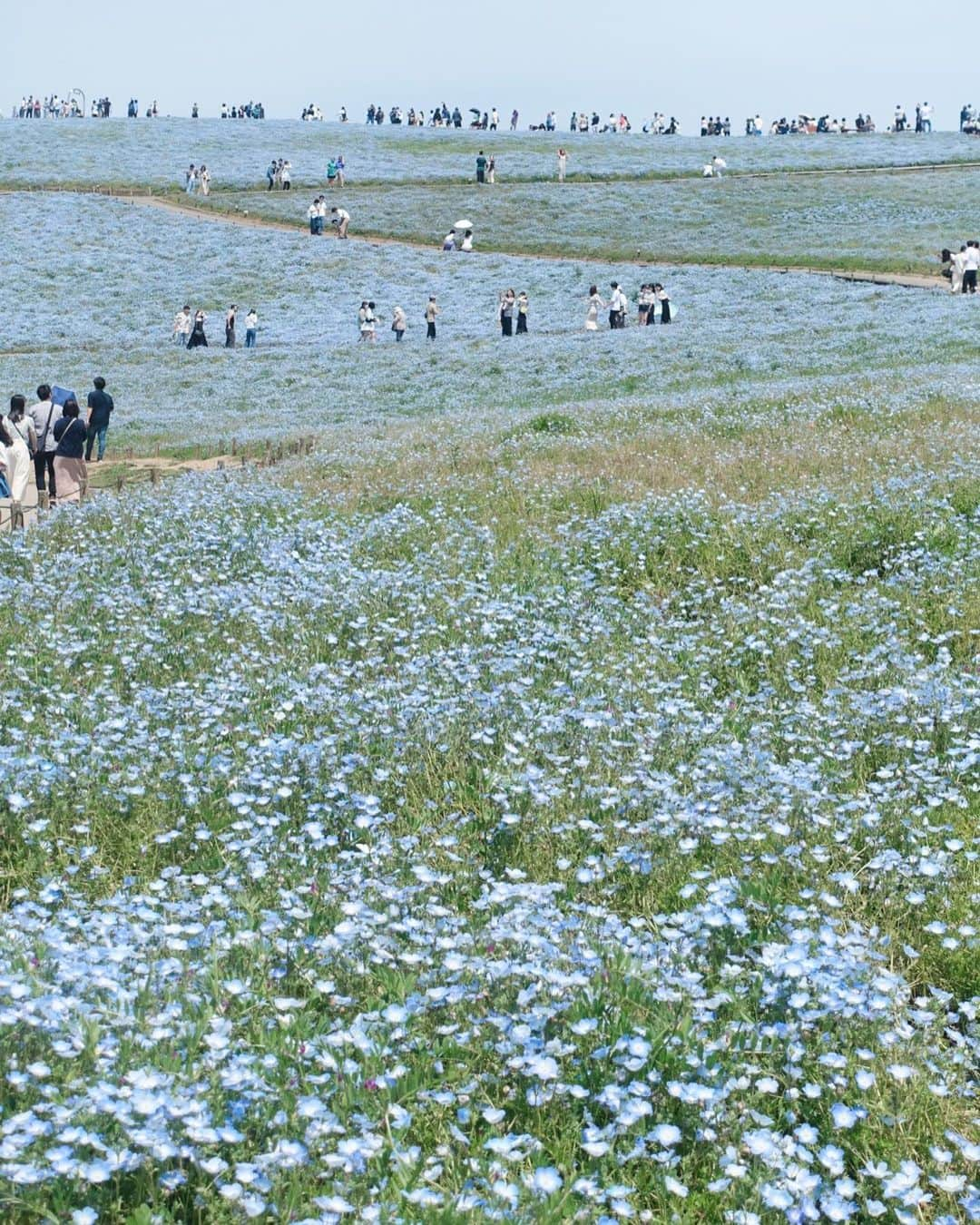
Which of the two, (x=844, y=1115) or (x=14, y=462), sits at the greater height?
(x=14, y=462)

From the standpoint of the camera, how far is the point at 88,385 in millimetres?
32469

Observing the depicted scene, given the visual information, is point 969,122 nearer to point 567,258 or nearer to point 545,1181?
point 567,258

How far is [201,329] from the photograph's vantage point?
39469 mm

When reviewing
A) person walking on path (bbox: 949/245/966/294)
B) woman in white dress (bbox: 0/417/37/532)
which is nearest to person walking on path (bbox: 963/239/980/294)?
person walking on path (bbox: 949/245/966/294)

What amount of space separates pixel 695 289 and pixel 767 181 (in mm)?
23475

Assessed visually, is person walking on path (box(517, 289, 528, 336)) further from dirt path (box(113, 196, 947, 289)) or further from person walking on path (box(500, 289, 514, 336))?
dirt path (box(113, 196, 947, 289))

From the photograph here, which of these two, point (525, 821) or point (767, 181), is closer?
point (525, 821)

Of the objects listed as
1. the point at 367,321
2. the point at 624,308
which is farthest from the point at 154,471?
the point at 624,308

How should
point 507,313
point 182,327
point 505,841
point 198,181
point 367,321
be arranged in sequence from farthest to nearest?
1. point 198,181
2. point 182,327
3. point 367,321
4. point 507,313
5. point 505,841

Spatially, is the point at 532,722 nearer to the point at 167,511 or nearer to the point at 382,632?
the point at 382,632

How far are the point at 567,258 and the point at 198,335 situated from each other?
15439 millimetres

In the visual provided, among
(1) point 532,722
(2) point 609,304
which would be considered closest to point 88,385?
(2) point 609,304

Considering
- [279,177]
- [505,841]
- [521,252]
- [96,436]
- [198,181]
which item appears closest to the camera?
[505,841]

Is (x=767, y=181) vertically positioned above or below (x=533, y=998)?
above
